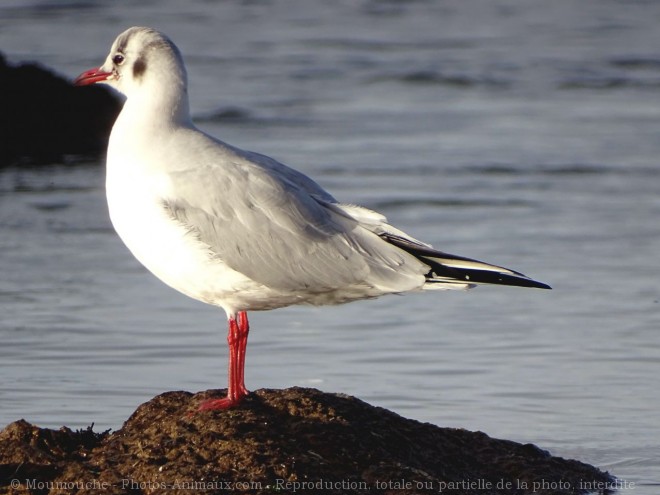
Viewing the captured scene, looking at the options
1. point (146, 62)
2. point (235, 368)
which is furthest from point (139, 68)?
point (235, 368)

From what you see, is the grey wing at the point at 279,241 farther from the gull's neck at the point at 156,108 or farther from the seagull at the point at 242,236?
the gull's neck at the point at 156,108

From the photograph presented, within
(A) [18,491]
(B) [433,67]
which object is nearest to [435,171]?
(B) [433,67]

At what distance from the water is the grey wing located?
1363 millimetres

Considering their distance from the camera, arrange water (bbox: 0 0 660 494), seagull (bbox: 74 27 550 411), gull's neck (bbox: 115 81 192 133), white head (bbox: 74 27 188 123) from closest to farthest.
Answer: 1. seagull (bbox: 74 27 550 411)
2. gull's neck (bbox: 115 81 192 133)
3. white head (bbox: 74 27 188 123)
4. water (bbox: 0 0 660 494)

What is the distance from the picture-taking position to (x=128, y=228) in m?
6.37

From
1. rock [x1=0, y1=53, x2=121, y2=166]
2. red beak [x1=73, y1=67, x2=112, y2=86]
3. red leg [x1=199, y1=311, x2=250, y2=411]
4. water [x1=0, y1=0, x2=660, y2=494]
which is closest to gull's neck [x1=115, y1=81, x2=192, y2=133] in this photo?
red beak [x1=73, y1=67, x2=112, y2=86]

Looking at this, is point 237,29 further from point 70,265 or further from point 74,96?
Result: point 70,265

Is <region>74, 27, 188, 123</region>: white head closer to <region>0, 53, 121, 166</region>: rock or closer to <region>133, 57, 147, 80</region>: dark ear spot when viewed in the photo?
<region>133, 57, 147, 80</region>: dark ear spot

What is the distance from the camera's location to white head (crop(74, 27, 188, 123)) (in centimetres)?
677

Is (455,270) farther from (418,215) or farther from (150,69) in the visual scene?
(418,215)

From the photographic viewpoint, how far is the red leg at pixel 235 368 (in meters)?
6.16

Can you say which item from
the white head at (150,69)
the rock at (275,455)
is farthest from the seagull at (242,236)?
the rock at (275,455)

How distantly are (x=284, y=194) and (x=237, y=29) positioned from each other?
53.7 feet

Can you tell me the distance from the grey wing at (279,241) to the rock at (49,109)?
10.4 metres
